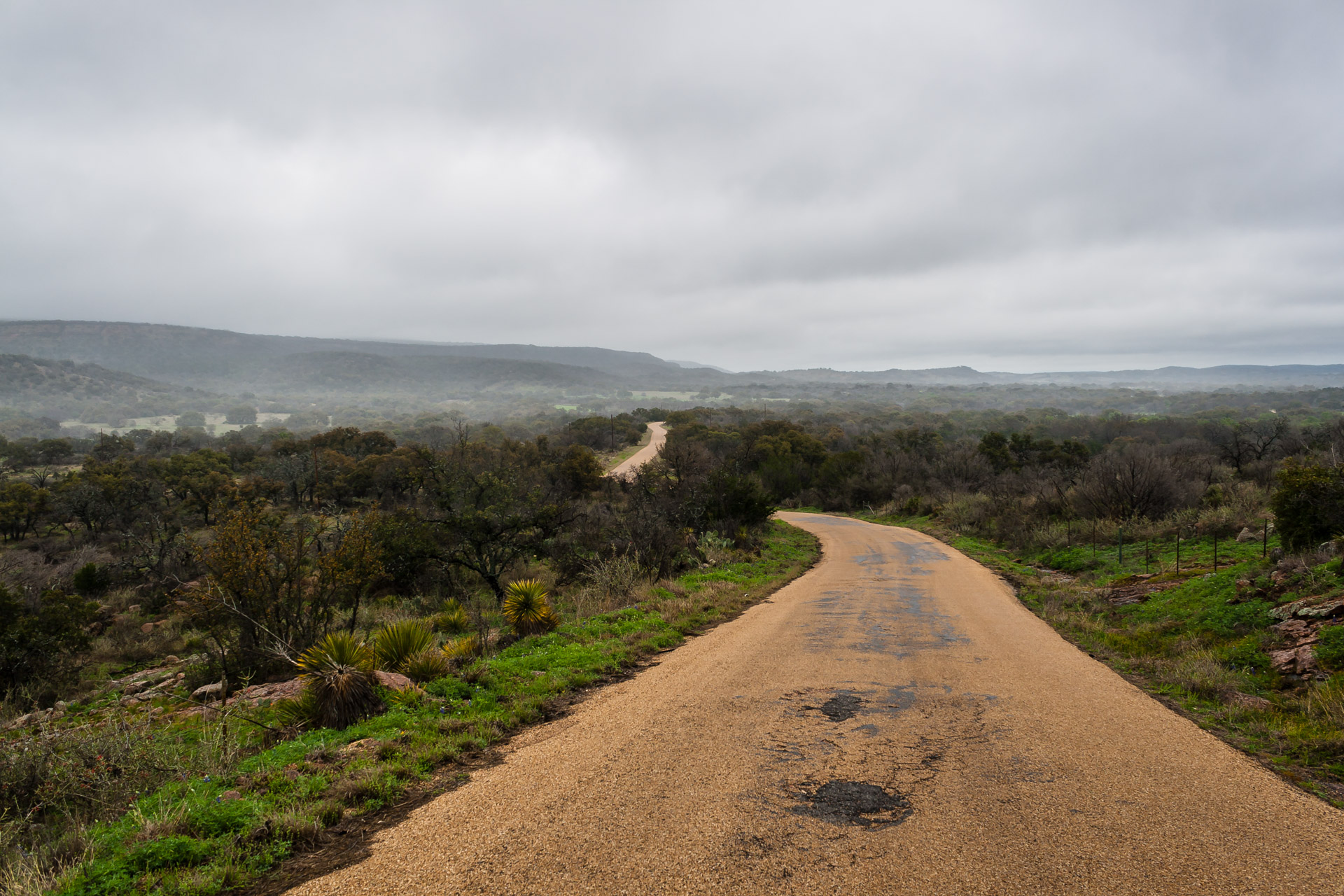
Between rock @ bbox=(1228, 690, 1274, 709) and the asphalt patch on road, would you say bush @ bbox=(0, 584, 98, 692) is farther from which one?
rock @ bbox=(1228, 690, 1274, 709)

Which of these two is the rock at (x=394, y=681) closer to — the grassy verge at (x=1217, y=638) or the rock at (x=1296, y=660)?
the grassy verge at (x=1217, y=638)

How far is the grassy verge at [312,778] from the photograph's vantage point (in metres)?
3.72

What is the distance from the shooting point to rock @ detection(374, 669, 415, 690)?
22.4 ft

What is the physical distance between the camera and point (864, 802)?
14.8 feet

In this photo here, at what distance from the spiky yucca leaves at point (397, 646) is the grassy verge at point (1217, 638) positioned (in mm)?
9270

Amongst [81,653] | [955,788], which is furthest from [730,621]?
[81,653]

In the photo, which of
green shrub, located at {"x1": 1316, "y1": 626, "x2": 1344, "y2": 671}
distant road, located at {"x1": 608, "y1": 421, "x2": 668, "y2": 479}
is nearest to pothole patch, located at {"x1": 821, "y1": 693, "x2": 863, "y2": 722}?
green shrub, located at {"x1": 1316, "y1": 626, "x2": 1344, "y2": 671}

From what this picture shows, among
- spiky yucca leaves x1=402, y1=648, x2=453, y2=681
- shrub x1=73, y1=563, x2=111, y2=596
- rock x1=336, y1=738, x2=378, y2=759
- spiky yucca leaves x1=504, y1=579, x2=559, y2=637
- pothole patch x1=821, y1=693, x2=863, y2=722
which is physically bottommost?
shrub x1=73, y1=563, x2=111, y2=596

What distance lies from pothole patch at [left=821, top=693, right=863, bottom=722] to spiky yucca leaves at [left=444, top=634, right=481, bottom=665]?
4.99 meters

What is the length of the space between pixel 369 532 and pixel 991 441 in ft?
154

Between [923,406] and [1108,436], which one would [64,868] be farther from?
[923,406]

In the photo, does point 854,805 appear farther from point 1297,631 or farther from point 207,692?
point 207,692

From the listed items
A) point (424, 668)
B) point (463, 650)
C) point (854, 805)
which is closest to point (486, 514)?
point (463, 650)

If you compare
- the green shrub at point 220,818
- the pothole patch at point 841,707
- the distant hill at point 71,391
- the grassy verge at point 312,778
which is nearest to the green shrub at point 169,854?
the grassy verge at point 312,778
